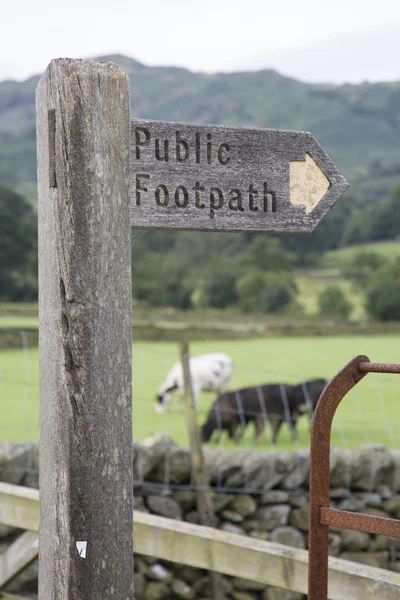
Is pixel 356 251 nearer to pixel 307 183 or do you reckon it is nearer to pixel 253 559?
pixel 253 559

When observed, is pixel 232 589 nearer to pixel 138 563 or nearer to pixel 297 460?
pixel 138 563

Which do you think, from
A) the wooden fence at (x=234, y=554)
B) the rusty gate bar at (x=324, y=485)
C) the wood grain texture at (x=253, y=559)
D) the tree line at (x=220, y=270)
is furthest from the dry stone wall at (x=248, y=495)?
the tree line at (x=220, y=270)

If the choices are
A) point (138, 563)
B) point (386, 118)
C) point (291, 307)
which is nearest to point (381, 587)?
point (138, 563)

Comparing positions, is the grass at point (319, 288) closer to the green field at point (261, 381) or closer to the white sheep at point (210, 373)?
the green field at point (261, 381)

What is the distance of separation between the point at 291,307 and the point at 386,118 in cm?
13246

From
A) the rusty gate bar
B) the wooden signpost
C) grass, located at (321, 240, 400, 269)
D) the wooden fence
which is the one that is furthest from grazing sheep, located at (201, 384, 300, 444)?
grass, located at (321, 240, 400, 269)

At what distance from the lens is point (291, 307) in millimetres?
40125

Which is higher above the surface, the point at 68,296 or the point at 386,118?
the point at 386,118

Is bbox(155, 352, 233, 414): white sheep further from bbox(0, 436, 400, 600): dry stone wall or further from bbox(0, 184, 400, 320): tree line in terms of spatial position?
bbox(0, 184, 400, 320): tree line

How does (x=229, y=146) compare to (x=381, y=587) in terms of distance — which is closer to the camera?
(x=229, y=146)

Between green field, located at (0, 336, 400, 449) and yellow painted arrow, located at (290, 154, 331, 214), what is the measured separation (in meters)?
4.09

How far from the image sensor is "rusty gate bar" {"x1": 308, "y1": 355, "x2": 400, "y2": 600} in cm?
207

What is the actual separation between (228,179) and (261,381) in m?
15.5

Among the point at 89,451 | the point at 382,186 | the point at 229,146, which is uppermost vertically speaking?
the point at 382,186
